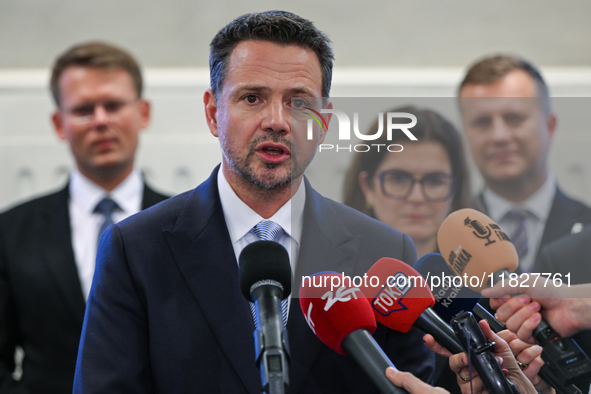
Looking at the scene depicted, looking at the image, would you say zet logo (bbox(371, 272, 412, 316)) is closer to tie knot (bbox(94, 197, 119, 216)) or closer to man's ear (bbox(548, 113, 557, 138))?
man's ear (bbox(548, 113, 557, 138))

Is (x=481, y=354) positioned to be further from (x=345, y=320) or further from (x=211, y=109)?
(x=211, y=109)

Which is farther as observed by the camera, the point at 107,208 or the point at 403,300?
the point at 107,208

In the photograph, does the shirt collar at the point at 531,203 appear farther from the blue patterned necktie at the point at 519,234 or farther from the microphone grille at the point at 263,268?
the microphone grille at the point at 263,268

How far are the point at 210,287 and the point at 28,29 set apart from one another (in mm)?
2878

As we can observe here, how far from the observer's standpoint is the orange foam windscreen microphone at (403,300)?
1.10 meters

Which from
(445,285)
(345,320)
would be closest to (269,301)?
(345,320)

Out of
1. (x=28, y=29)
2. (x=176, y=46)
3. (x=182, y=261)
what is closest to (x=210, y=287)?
(x=182, y=261)

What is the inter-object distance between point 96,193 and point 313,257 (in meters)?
1.89

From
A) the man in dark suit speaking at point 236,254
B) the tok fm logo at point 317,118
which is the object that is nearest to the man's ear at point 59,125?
the man in dark suit speaking at point 236,254

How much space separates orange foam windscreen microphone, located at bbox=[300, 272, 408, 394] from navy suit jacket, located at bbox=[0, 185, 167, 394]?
5.29ft

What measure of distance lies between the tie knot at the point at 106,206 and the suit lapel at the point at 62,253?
0.14 meters

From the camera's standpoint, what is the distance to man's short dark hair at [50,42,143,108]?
113 inches

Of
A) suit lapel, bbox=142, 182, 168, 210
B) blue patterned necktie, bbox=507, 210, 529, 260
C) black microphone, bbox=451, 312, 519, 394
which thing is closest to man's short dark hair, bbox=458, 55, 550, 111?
blue patterned necktie, bbox=507, 210, 529, 260

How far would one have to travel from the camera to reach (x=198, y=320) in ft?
4.36
